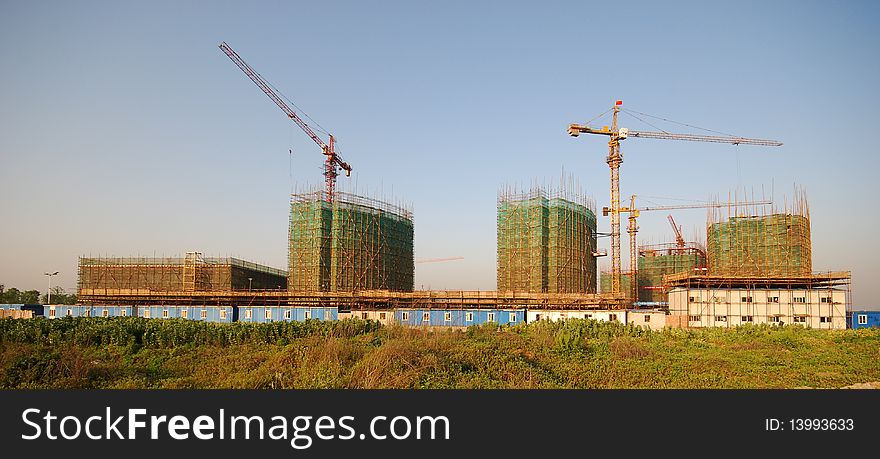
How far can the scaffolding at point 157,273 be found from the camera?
54656 millimetres

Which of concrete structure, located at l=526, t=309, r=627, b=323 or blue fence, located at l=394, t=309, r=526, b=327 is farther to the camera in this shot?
blue fence, located at l=394, t=309, r=526, b=327

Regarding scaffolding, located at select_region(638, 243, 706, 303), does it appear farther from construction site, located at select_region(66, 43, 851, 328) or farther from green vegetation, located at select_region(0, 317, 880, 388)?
green vegetation, located at select_region(0, 317, 880, 388)

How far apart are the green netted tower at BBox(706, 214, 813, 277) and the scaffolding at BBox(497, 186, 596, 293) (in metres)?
11.7

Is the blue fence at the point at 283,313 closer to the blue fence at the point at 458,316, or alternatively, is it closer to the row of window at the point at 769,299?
the blue fence at the point at 458,316

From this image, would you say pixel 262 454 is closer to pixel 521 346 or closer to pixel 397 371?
pixel 397 371

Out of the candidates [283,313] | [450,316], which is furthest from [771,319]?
[283,313]

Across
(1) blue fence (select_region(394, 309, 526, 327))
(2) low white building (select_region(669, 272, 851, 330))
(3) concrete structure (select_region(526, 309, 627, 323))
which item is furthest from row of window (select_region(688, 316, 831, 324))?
(1) blue fence (select_region(394, 309, 526, 327))

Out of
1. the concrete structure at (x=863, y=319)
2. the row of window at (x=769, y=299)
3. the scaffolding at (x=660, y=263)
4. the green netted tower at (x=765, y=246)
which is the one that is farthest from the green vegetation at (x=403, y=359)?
the scaffolding at (x=660, y=263)

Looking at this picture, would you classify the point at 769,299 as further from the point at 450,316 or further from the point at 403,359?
the point at 403,359

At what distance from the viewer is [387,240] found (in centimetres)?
5603

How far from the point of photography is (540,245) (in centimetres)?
5128

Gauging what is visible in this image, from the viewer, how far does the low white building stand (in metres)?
39.2

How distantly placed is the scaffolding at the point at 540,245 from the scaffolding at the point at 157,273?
2581 centimetres

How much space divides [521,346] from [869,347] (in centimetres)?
1625
